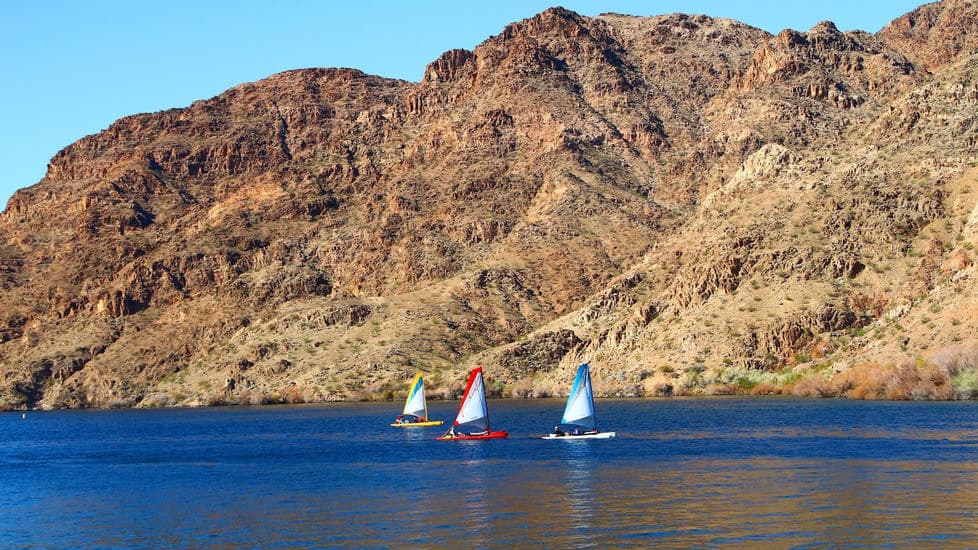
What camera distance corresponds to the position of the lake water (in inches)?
1865

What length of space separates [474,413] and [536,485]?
28563 mm

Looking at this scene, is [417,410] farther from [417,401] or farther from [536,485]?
[536,485]

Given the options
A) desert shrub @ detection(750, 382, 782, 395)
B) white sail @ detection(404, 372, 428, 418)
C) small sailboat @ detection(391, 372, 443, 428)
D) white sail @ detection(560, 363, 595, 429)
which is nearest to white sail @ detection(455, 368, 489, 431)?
white sail @ detection(560, 363, 595, 429)

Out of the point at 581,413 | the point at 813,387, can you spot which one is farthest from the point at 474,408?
the point at 813,387

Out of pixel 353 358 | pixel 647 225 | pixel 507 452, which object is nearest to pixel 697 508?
pixel 507 452

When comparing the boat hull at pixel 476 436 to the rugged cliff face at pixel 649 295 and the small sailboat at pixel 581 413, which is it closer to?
the small sailboat at pixel 581 413

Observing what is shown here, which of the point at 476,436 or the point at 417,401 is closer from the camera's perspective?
the point at 476,436

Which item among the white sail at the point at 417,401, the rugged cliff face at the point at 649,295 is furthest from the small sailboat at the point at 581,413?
the rugged cliff face at the point at 649,295

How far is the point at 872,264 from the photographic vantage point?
134 metres

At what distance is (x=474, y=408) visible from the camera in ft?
297

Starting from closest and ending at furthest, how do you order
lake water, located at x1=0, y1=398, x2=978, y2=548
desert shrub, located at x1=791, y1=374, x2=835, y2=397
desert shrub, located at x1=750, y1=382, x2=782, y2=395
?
lake water, located at x1=0, y1=398, x2=978, y2=548, desert shrub, located at x1=791, y1=374, x2=835, y2=397, desert shrub, located at x1=750, y1=382, x2=782, y2=395

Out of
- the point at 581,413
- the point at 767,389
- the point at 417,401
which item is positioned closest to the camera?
the point at 581,413

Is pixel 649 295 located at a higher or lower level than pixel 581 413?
higher

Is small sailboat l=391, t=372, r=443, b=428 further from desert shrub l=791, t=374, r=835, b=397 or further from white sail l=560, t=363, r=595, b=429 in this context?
desert shrub l=791, t=374, r=835, b=397
